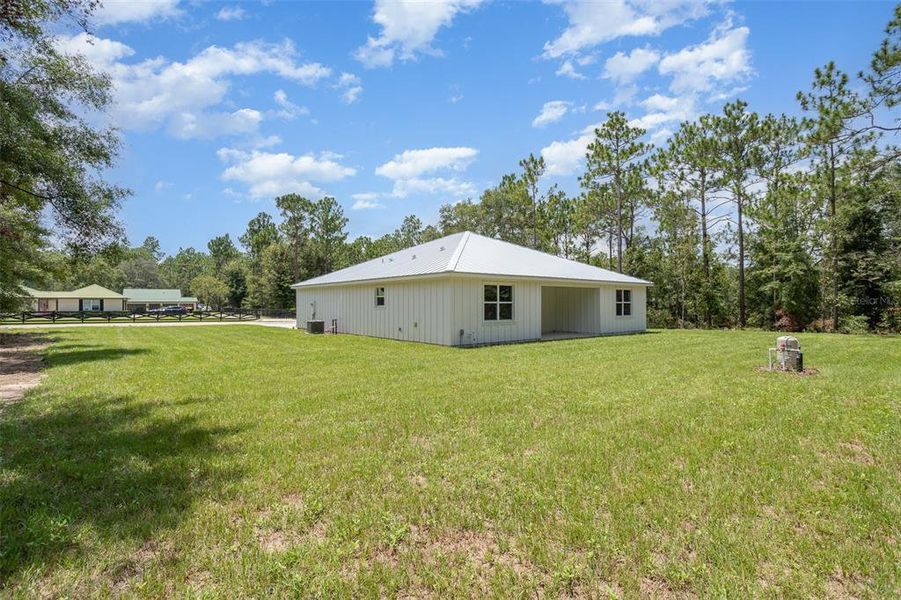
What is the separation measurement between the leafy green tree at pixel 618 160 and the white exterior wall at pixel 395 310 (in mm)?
16144

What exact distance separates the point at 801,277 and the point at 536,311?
17.7 meters

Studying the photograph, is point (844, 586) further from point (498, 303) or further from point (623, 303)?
point (623, 303)

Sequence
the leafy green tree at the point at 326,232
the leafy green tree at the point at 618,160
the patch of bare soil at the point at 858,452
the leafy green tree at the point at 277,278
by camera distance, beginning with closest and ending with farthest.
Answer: the patch of bare soil at the point at 858,452 < the leafy green tree at the point at 618,160 < the leafy green tree at the point at 277,278 < the leafy green tree at the point at 326,232

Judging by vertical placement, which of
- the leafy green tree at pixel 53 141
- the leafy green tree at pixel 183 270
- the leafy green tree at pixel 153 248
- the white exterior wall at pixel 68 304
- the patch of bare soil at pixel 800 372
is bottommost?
the patch of bare soil at pixel 800 372

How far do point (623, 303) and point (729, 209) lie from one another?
35.6ft

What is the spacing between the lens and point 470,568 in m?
2.42

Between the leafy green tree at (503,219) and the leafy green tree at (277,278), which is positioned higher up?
the leafy green tree at (503,219)

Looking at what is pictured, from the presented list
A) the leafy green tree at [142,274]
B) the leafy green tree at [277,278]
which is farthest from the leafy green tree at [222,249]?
the leafy green tree at [277,278]

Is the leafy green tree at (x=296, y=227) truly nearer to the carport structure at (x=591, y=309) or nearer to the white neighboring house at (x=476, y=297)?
the white neighboring house at (x=476, y=297)

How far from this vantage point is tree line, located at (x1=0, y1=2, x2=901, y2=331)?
1109 cm

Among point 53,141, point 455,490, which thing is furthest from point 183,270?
point 455,490

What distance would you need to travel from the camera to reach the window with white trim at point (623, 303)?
1876cm

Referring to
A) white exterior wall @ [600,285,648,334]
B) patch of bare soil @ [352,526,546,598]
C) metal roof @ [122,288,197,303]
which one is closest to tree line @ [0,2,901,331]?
white exterior wall @ [600,285,648,334]

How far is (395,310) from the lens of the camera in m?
15.9
